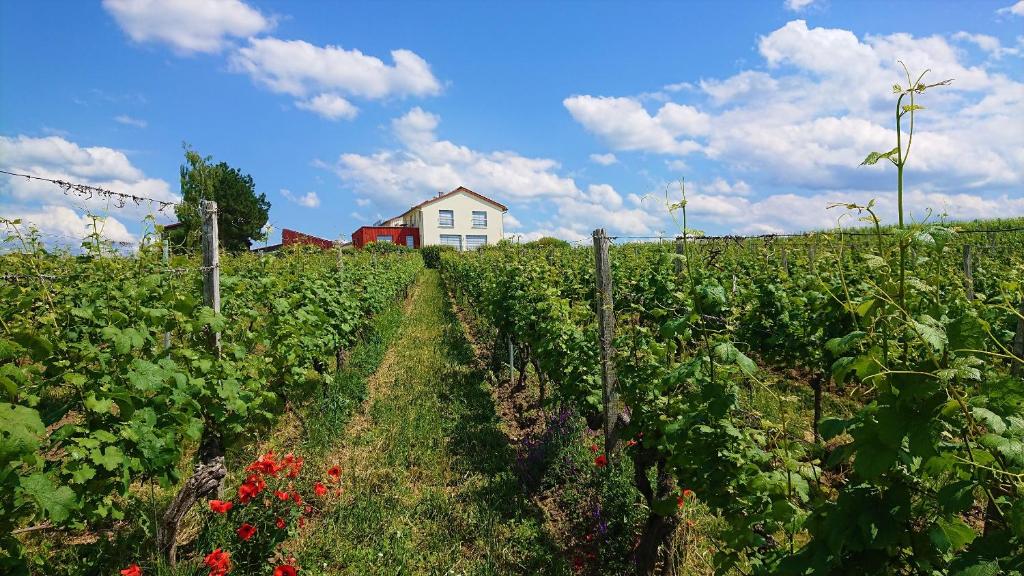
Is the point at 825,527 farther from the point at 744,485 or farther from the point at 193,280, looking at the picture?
the point at 193,280

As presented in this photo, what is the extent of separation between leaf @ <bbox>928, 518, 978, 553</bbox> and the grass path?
262cm

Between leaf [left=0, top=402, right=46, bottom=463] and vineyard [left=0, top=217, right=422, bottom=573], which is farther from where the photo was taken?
vineyard [left=0, top=217, right=422, bottom=573]

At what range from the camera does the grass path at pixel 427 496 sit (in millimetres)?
3783

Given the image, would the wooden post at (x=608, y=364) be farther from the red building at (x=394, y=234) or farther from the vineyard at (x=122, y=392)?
the red building at (x=394, y=234)

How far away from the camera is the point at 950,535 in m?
1.53

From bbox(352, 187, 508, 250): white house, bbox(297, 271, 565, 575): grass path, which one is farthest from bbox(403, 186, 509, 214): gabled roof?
bbox(297, 271, 565, 575): grass path

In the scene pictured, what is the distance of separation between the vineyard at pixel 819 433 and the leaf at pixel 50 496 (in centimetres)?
295

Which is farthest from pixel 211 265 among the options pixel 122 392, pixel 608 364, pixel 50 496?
pixel 608 364

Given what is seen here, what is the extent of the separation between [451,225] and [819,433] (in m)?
48.5

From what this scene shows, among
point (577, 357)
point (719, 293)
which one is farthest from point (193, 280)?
point (719, 293)

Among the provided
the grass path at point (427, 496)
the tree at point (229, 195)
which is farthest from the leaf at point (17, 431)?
the tree at point (229, 195)

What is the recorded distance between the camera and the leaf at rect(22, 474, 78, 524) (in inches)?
97.5

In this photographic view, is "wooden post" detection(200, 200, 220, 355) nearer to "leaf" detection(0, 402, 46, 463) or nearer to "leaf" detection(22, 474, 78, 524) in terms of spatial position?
"leaf" detection(22, 474, 78, 524)

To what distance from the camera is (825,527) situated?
160cm
